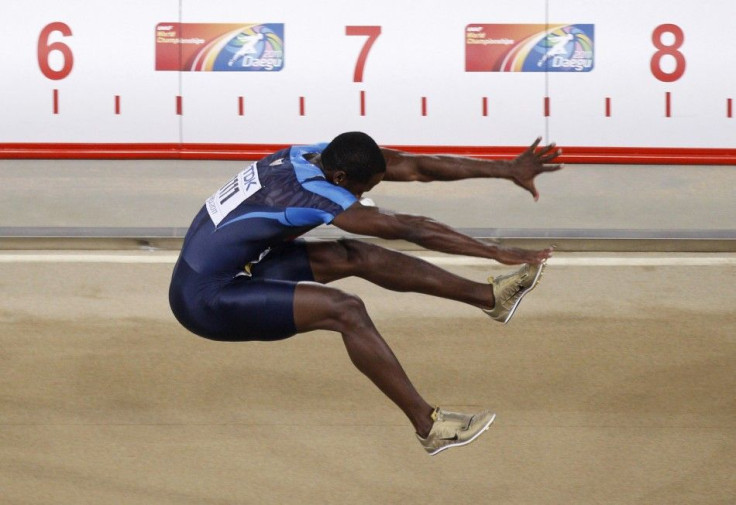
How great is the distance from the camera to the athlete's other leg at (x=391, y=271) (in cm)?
498

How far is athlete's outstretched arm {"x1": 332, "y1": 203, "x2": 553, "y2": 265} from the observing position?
447 cm

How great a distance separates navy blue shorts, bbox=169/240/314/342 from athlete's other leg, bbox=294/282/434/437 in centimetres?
6

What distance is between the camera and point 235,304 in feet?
15.5

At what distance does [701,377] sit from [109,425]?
3.05 metres

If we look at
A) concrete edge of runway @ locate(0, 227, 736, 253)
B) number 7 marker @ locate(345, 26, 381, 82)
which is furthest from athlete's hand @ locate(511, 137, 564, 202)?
number 7 marker @ locate(345, 26, 381, 82)

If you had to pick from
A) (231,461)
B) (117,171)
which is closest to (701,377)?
(231,461)

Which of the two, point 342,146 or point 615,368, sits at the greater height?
point 342,146

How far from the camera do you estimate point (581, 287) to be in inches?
311

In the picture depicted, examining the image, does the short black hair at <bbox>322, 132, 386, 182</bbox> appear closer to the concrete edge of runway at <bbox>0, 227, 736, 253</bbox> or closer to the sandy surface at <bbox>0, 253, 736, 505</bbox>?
the sandy surface at <bbox>0, 253, 736, 505</bbox>

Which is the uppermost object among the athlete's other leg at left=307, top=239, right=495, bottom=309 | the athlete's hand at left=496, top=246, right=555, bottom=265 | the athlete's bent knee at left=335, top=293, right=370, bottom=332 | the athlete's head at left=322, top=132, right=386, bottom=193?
the athlete's head at left=322, top=132, right=386, bottom=193

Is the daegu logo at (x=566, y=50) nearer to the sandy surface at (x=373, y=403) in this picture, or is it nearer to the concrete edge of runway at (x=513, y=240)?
the concrete edge of runway at (x=513, y=240)

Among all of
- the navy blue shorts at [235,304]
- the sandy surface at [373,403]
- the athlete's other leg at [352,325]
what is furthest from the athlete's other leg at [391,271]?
the sandy surface at [373,403]

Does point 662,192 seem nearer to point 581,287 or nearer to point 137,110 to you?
point 581,287

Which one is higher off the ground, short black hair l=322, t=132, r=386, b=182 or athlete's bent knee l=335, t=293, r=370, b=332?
short black hair l=322, t=132, r=386, b=182
